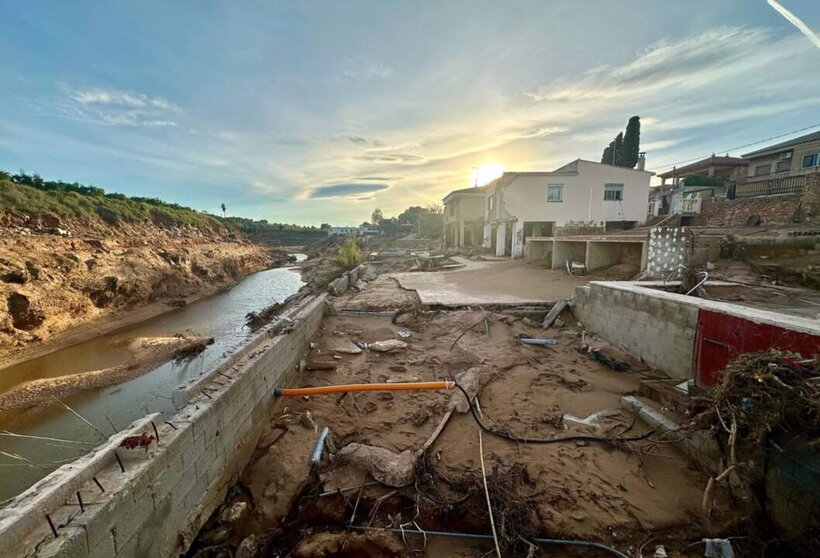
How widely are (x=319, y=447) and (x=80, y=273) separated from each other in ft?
49.3

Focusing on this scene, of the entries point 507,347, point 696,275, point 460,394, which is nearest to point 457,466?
point 460,394

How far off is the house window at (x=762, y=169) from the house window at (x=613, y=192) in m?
12.4

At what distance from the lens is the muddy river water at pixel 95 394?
5.09 metres

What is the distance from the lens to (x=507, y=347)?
675 cm

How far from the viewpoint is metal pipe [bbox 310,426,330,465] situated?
375cm

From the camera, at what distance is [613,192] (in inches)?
782

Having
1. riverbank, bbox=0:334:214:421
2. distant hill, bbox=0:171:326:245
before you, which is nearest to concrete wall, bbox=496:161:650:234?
riverbank, bbox=0:334:214:421

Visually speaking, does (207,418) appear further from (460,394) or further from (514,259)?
(514,259)

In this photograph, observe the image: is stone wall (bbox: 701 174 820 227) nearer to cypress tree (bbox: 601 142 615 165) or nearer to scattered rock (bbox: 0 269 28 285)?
cypress tree (bbox: 601 142 615 165)

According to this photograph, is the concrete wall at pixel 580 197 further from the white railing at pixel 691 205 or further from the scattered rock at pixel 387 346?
the scattered rock at pixel 387 346

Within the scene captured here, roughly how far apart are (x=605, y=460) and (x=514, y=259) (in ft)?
51.1

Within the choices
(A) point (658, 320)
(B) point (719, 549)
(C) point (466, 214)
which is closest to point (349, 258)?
(C) point (466, 214)

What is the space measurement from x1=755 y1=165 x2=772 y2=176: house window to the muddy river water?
112ft

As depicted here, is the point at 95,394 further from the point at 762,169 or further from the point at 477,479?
the point at 762,169
